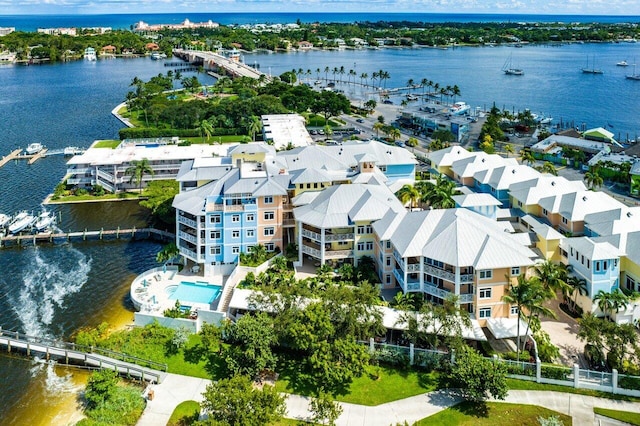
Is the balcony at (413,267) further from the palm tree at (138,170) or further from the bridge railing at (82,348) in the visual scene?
the palm tree at (138,170)

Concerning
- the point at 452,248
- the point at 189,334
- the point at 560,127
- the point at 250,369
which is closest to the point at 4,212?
the point at 189,334

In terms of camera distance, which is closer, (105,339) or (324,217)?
(105,339)

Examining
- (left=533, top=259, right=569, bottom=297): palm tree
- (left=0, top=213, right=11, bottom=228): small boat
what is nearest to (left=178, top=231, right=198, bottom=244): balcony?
(left=0, top=213, right=11, bottom=228): small boat

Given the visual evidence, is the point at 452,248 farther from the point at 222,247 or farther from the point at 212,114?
the point at 212,114

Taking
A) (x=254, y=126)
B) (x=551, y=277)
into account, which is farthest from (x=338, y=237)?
(x=254, y=126)

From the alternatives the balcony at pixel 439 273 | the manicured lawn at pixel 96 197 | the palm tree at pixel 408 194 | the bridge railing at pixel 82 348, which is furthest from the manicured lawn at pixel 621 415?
the manicured lawn at pixel 96 197
